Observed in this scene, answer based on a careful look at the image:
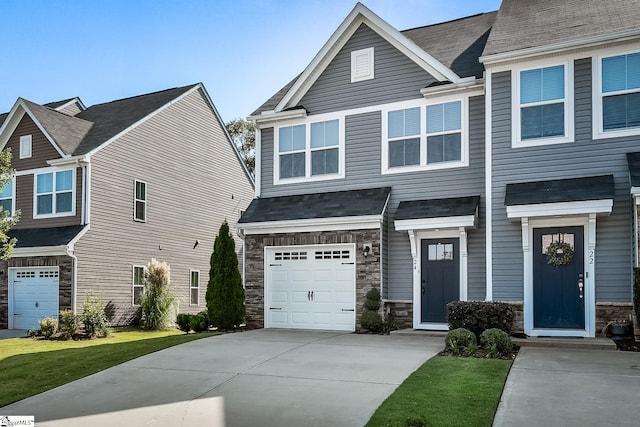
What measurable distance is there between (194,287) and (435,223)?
12705mm

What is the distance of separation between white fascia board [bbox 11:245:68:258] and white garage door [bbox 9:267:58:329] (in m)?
0.55

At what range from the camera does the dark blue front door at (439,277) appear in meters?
14.5

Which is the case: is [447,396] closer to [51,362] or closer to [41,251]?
[51,362]

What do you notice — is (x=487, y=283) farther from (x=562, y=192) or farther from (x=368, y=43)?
(x=368, y=43)

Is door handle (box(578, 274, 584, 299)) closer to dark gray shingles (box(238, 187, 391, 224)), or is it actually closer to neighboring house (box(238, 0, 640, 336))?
neighboring house (box(238, 0, 640, 336))

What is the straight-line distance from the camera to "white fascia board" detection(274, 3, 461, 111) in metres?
15.1

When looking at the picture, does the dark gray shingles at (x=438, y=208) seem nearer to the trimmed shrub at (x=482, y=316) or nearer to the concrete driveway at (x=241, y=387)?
the trimmed shrub at (x=482, y=316)

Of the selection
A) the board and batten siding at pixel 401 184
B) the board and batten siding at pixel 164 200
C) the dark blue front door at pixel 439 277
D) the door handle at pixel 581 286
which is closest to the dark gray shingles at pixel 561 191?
the board and batten siding at pixel 401 184

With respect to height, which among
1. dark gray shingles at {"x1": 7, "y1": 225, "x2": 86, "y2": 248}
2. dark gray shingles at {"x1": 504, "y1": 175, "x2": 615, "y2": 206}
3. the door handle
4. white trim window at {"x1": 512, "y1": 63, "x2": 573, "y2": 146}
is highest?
white trim window at {"x1": 512, "y1": 63, "x2": 573, "y2": 146}

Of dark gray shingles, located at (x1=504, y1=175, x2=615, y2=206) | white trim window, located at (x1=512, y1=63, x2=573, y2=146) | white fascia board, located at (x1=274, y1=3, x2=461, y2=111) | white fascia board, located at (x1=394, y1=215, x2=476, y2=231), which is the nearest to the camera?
dark gray shingles, located at (x1=504, y1=175, x2=615, y2=206)

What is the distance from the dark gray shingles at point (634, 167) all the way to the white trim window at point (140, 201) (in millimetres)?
16085

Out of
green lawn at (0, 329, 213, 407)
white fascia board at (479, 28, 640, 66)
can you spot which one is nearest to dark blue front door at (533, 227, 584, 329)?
white fascia board at (479, 28, 640, 66)

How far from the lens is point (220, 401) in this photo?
8.34 meters

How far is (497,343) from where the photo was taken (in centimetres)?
1103
